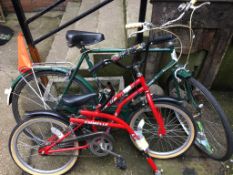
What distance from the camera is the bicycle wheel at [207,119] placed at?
2.45 m

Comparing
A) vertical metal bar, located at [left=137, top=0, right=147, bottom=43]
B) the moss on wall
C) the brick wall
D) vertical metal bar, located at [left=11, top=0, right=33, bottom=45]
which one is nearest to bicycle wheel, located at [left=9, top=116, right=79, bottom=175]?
vertical metal bar, located at [left=11, top=0, right=33, bottom=45]

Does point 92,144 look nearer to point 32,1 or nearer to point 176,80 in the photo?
point 176,80

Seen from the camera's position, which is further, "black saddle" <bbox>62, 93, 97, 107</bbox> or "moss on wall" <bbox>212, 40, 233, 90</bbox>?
"moss on wall" <bbox>212, 40, 233, 90</bbox>

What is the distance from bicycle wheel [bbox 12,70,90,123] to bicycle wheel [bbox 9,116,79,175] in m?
0.25

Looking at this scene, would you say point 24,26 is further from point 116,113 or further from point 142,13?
point 116,113

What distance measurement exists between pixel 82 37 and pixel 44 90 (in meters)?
1.17

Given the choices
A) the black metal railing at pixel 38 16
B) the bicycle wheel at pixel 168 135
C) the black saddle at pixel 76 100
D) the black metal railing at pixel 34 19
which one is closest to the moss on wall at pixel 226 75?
the bicycle wheel at pixel 168 135

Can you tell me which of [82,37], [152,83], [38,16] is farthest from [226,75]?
[38,16]

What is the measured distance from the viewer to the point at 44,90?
10.5 ft

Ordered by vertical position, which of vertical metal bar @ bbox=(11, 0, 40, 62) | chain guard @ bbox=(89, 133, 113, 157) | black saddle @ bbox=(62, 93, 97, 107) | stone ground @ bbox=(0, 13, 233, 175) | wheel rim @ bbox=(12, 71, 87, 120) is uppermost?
vertical metal bar @ bbox=(11, 0, 40, 62)

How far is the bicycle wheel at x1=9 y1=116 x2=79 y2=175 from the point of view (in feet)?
8.29

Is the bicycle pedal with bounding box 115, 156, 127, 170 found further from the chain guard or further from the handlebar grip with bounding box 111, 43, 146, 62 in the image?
the handlebar grip with bounding box 111, 43, 146, 62

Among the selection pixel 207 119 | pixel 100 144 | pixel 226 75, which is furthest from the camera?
pixel 226 75

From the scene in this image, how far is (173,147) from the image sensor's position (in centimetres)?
306
